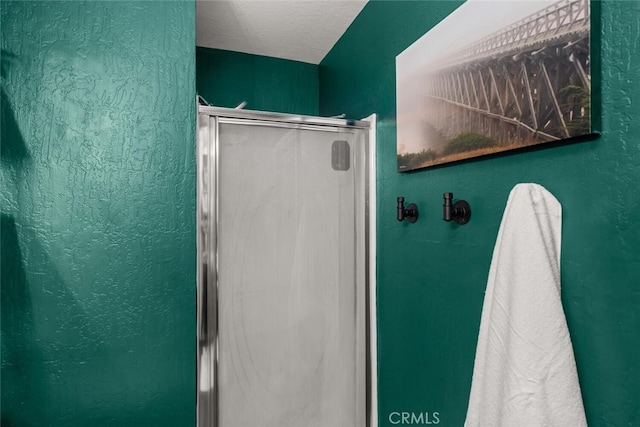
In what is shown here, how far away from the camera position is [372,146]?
1.74 m

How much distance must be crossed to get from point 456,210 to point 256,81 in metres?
1.73

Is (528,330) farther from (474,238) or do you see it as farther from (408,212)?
(408,212)

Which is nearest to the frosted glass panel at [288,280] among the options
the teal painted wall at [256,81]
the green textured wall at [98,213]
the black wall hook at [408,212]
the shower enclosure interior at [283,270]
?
the shower enclosure interior at [283,270]

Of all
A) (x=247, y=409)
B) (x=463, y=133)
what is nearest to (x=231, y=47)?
(x=463, y=133)

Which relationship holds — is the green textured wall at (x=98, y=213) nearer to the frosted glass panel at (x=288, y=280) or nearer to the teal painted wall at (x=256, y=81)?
the frosted glass panel at (x=288, y=280)

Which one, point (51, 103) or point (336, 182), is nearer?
point (51, 103)

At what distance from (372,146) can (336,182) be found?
0.76 ft

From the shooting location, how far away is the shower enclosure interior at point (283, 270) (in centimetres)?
156

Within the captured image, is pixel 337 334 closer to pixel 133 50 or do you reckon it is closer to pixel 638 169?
pixel 638 169

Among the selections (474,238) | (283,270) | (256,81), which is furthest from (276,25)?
(474,238)

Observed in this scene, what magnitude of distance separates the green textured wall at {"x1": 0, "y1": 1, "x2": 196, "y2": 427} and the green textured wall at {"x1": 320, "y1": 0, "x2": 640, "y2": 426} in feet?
2.59

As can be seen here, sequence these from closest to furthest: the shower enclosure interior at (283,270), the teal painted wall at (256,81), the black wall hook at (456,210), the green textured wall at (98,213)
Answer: the black wall hook at (456,210) → the green textured wall at (98,213) → the shower enclosure interior at (283,270) → the teal painted wall at (256,81)

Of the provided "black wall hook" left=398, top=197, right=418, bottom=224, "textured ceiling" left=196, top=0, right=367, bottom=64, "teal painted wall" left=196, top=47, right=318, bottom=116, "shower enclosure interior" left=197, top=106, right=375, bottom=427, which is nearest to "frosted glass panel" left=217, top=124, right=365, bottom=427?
"shower enclosure interior" left=197, top=106, right=375, bottom=427

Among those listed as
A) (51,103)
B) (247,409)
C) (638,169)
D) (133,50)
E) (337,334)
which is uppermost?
(133,50)
